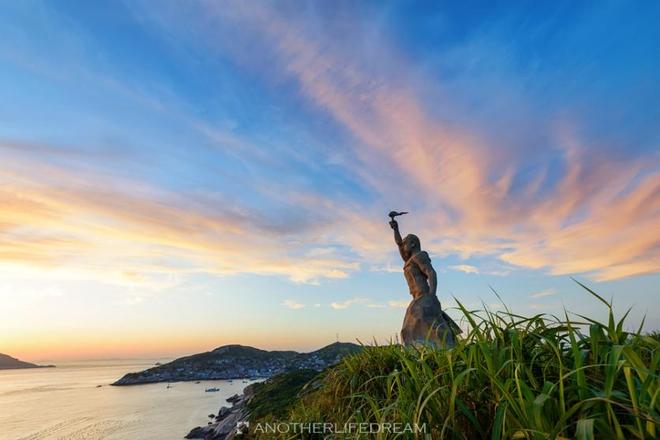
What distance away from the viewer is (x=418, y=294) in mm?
13484

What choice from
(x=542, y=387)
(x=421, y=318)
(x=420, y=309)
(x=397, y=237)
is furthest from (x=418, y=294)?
(x=542, y=387)

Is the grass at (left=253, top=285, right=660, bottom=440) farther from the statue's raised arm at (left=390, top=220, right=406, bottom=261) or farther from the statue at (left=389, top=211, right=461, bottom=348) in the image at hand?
the statue's raised arm at (left=390, top=220, right=406, bottom=261)

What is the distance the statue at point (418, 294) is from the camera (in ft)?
40.6

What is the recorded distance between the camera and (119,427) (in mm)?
42969

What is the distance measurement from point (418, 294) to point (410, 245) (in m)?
1.84

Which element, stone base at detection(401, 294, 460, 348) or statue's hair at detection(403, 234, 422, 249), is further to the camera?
statue's hair at detection(403, 234, 422, 249)

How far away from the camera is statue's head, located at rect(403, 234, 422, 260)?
1432 cm

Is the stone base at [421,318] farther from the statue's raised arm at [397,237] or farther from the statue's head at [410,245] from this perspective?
the statue's raised arm at [397,237]

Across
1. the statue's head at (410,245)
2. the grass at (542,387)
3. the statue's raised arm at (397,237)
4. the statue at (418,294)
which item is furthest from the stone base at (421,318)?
the grass at (542,387)

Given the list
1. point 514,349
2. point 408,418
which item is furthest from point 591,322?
point 408,418

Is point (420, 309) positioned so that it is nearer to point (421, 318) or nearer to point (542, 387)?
point (421, 318)

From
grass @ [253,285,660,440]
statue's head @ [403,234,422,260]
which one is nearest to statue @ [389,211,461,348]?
statue's head @ [403,234,422,260]

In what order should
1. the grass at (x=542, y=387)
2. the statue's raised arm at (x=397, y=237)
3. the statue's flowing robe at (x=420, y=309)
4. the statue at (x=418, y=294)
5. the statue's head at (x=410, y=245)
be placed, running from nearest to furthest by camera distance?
the grass at (x=542, y=387), the statue's flowing robe at (x=420, y=309), the statue at (x=418, y=294), the statue's head at (x=410, y=245), the statue's raised arm at (x=397, y=237)

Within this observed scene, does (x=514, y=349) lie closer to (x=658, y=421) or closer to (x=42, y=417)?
(x=658, y=421)
